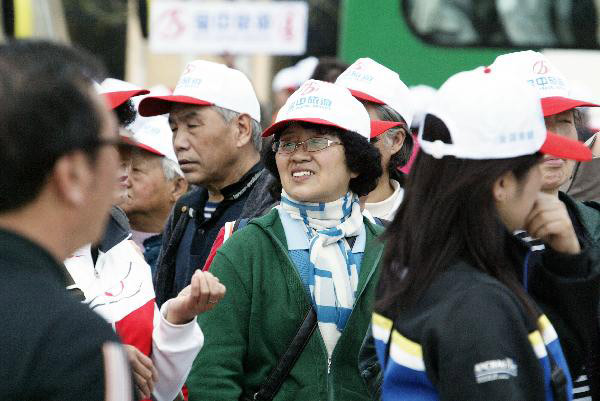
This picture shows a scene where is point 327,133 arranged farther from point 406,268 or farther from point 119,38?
point 119,38

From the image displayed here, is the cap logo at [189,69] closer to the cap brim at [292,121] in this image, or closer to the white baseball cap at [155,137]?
the white baseball cap at [155,137]

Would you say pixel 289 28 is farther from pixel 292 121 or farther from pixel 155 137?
pixel 292 121

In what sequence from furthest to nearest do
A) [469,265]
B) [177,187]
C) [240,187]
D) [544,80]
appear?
[177,187]
[240,187]
[544,80]
[469,265]

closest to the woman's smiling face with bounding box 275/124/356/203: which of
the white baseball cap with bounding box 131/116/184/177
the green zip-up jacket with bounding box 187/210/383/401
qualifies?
the green zip-up jacket with bounding box 187/210/383/401

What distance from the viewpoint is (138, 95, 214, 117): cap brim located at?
4.94 metres

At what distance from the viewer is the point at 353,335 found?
3.60 meters

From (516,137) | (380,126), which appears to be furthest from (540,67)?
(516,137)

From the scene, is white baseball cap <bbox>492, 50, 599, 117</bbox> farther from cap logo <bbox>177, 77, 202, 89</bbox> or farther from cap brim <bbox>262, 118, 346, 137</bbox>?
cap logo <bbox>177, 77, 202, 89</bbox>

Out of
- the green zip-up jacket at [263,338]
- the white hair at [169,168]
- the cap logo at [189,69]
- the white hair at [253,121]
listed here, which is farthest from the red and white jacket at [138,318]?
the white hair at [169,168]

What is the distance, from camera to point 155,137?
5.57 m

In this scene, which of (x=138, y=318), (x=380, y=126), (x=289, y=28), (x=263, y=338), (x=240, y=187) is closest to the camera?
(x=138, y=318)

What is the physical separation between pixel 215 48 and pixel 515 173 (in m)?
9.63

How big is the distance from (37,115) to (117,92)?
8.20ft

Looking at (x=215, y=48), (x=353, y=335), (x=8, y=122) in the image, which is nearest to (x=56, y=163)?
(x=8, y=122)
